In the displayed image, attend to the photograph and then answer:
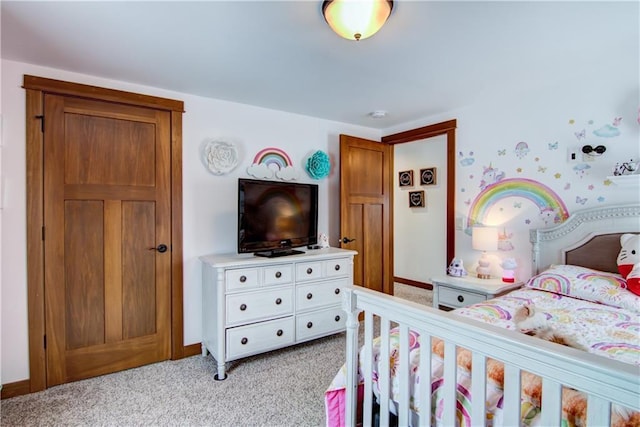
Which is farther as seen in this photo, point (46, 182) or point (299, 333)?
point (299, 333)

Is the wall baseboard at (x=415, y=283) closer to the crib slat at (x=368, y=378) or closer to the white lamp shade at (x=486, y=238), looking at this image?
the white lamp shade at (x=486, y=238)

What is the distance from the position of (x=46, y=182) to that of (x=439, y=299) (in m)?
3.27

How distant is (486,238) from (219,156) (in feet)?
8.15

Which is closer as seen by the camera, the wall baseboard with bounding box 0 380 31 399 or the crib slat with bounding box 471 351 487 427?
the crib slat with bounding box 471 351 487 427

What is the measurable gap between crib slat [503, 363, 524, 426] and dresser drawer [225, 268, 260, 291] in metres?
1.90

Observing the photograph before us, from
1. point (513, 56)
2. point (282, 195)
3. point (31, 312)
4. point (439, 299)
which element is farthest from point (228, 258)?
point (513, 56)

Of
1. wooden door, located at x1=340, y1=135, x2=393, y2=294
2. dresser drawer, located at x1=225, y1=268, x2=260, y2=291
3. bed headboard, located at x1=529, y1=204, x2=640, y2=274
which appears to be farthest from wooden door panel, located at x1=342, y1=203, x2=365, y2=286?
bed headboard, located at x1=529, y1=204, x2=640, y2=274

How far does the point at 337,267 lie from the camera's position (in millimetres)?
2971

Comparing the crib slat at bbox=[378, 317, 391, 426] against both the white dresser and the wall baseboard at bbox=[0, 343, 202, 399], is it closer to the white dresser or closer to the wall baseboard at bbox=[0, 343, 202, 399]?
the white dresser

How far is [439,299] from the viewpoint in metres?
2.98

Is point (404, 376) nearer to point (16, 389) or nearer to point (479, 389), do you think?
point (479, 389)

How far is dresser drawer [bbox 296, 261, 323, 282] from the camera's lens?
2.75m

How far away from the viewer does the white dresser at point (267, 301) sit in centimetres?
241

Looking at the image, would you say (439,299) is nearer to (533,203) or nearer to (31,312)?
(533,203)
